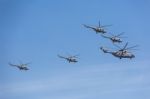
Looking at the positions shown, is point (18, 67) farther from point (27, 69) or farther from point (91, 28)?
point (91, 28)

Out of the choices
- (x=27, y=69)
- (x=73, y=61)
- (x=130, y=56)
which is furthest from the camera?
(x=27, y=69)

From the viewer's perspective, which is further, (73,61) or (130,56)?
(73,61)

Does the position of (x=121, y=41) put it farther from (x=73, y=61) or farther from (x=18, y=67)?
(x=18, y=67)

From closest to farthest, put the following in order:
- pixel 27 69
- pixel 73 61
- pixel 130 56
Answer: pixel 130 56, pixel 73 61, pixel 27 69

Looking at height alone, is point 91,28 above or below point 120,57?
above

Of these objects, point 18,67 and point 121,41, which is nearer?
point 121,41

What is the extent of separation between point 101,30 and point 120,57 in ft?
24.7

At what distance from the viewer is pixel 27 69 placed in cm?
13288

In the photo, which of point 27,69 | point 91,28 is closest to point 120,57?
point 91,28

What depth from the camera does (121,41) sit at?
4498 inches

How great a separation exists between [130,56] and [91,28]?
11.1 meters

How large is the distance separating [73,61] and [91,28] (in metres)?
11.9

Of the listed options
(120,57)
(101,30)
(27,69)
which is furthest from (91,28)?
(27,69)

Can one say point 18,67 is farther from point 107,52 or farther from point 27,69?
point 107,52
